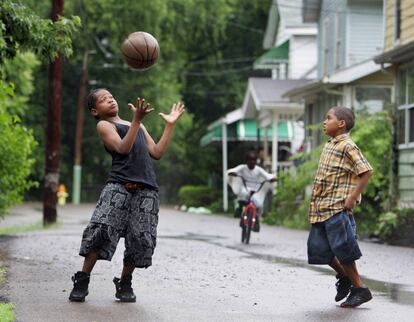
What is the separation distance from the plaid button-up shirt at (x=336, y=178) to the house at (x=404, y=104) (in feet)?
41.5

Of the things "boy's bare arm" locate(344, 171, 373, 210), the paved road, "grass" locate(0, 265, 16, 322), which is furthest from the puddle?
"grass" locate(0, 265, 16, 322)

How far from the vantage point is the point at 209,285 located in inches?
437

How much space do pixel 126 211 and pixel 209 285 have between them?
2.06m

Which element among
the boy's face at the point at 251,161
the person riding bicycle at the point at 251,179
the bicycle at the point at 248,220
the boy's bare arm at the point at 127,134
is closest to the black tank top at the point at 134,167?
the boy's bare arm at the point at 127,134

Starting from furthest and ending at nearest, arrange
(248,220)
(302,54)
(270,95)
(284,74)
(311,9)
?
1. (284,74)
2. (302,54)
3. (270,95)
4. (311,9)
5. (248,220)

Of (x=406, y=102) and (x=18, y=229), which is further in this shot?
(x=18, y=229)

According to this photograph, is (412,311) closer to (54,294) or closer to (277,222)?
(54,294)

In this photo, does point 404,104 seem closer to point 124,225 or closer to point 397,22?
point 397,22

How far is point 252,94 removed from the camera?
3744 centimetres

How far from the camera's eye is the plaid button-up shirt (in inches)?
375

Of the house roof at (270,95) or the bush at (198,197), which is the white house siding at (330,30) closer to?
the house roof at (270,95)

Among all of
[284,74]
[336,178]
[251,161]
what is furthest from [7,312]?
[284,74]

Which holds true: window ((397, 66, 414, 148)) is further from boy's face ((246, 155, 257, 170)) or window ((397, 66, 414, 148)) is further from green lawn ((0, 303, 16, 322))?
green lawn ((0, 303, 16, 322))

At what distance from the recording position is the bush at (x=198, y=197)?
44.6m
